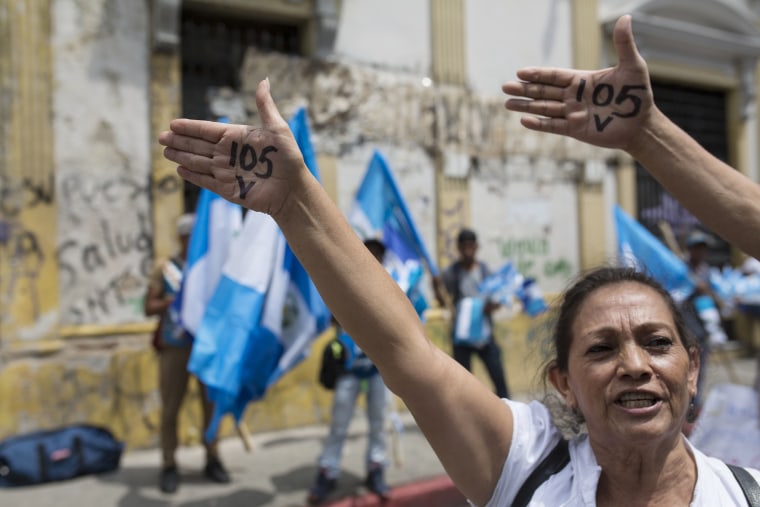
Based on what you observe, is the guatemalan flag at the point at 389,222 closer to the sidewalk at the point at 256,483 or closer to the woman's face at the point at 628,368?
the sidewalk at the point at 256,483

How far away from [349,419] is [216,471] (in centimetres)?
118

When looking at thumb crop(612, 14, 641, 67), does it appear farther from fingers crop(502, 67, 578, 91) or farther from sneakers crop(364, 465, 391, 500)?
sneakers crop(364, 465, 391, 500)

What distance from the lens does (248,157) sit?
4.41ft

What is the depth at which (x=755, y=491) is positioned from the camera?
4.65 ft

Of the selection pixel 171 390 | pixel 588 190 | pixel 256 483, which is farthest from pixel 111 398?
pixel 588 190

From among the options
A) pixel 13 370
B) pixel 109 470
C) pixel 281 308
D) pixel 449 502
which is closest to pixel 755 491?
pixel 281 308

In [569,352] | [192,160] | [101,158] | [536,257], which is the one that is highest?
[101,158]

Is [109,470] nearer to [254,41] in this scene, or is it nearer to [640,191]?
[254,41]

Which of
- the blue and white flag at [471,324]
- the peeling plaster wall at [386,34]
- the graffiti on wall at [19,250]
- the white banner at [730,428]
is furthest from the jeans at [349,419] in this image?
the peeling plaster wall at [386,34]

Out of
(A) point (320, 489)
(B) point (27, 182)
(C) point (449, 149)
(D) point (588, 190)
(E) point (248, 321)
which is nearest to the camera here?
(E) point (248, 321)

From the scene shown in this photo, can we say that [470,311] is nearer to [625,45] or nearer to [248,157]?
[625,45]

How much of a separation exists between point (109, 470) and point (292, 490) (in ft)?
4.99

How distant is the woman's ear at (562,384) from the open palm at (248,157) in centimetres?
80

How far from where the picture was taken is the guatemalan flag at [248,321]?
3.91 metres
